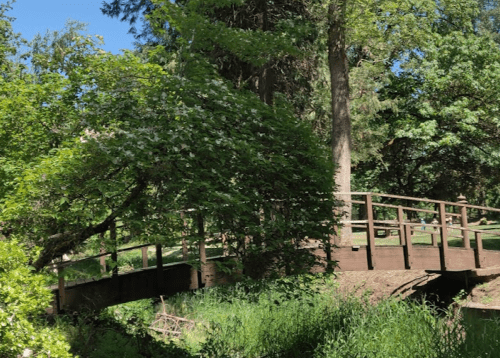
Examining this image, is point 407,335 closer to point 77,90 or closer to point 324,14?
point 77,90

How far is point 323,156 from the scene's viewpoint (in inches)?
409

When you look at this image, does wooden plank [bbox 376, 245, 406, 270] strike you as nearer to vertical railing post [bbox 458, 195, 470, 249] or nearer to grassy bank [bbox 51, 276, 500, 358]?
grassy bank [bbox 51, 276, 500, 358]

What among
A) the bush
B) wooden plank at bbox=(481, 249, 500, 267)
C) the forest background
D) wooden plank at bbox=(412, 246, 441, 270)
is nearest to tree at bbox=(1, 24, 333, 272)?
the forest background

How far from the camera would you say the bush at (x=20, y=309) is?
22.8 feet

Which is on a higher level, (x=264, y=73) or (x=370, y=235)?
(x=264, y=73)

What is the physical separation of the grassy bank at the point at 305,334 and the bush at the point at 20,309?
2742mm

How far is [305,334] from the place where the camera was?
35.8 ft

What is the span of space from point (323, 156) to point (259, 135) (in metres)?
1.30

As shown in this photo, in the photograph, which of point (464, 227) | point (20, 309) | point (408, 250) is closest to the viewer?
point (20, 309)

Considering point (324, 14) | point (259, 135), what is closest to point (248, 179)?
point (259, 135)

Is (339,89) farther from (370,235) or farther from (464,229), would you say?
(370,235)

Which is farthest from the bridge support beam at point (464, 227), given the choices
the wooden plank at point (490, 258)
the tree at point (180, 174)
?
the tree at point (180, 174)

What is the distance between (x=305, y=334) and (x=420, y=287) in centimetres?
581

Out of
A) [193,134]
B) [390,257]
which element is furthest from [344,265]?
[193,134]
